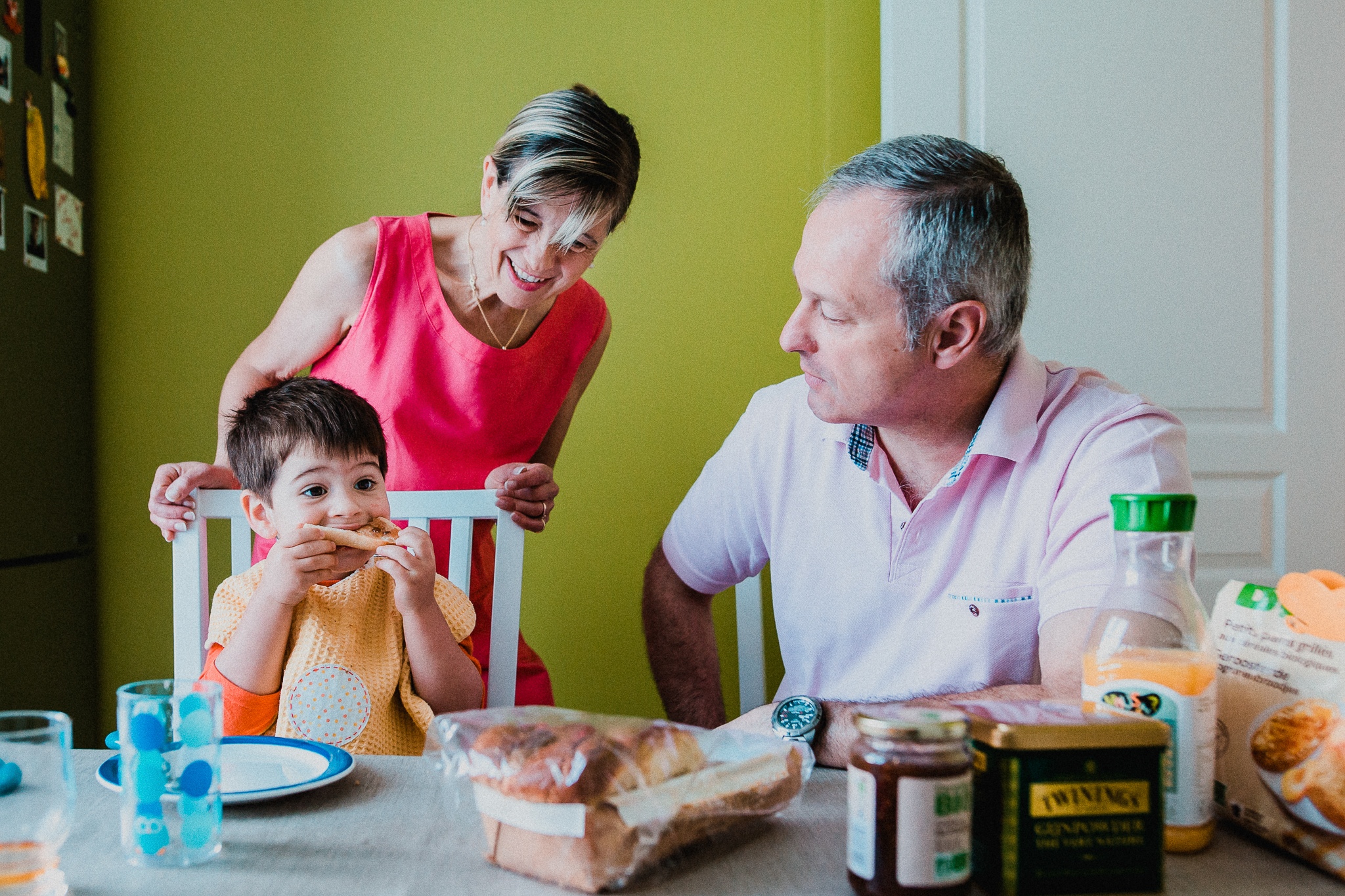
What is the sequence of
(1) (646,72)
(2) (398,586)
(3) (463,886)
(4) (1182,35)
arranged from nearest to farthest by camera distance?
(3) (463,886)
(2) (398,586)
(4) (1182,35)
(1) (646,72)

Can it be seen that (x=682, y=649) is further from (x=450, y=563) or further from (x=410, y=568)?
(x=410, y=568)

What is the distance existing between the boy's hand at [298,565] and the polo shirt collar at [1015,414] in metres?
0.81

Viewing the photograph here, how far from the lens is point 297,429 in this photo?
4.25 ft

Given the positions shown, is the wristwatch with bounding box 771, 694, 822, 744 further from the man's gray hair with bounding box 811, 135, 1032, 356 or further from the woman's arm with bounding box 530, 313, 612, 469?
the woman's arm with bounding box 530, 313, 612, 469

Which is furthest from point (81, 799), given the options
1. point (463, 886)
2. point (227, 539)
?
point (227, 539)

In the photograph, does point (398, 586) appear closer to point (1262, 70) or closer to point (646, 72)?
point (646, 72)

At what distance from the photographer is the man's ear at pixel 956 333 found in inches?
50.4

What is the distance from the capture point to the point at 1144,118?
204cm

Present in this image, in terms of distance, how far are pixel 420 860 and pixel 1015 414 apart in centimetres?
91

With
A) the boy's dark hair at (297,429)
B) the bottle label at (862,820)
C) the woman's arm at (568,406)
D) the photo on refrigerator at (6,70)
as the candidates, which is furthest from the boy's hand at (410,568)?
the photo on refrigerator at (6,70)

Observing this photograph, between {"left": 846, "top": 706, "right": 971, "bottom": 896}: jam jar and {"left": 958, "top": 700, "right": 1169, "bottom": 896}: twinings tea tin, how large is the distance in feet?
0.11

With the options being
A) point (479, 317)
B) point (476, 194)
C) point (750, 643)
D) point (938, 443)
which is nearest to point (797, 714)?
point (938, 443)

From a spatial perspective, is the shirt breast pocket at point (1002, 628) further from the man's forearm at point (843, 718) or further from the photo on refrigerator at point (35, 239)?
the photo on refrigerator at point (35, 239)

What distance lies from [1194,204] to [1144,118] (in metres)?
0.21
